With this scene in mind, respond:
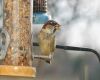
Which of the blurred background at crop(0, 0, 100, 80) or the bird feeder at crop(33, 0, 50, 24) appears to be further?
the blurred background at crop(0, 0, 100, 80)

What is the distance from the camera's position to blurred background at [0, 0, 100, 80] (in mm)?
5289

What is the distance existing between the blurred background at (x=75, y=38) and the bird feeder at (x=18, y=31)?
203cm

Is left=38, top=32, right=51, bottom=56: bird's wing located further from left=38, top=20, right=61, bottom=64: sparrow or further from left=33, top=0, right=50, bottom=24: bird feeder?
left=33, top=0, right=50, bottom=24: bird feeder

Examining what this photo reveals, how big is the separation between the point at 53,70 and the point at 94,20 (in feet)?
2.69

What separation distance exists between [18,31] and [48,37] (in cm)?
46

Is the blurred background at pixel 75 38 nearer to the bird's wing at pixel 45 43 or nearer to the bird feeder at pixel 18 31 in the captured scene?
the bird's wing at pixel 45 43

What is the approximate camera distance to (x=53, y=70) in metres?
5.27

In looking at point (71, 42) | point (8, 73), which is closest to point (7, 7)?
point (8, 73)

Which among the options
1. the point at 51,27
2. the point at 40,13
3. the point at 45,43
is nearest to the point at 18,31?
the point at 51,27

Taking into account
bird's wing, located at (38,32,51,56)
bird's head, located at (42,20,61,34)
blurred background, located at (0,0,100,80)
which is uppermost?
bird's head, located at (42,20,61,34)

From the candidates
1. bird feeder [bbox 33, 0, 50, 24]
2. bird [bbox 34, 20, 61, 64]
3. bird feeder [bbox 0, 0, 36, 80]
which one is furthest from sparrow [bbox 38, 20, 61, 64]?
bird feeder [bbox 33, 0, 50, 24]

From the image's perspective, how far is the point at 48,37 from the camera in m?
3.36

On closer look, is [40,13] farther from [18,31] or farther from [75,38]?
[75,38]

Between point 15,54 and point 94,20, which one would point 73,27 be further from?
point 15,54
